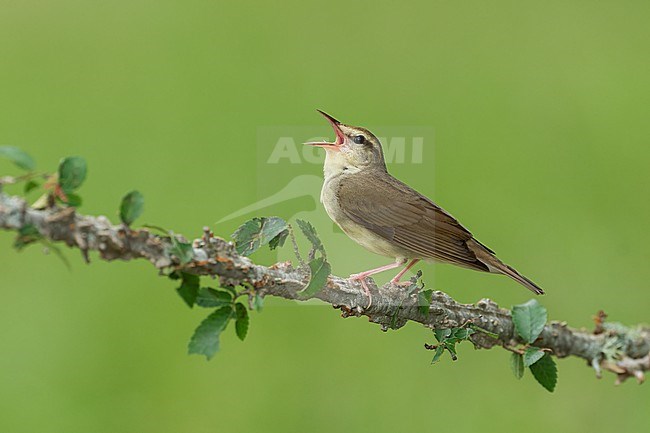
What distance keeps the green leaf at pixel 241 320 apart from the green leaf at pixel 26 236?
0.17 m

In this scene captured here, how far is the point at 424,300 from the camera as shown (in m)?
0.69

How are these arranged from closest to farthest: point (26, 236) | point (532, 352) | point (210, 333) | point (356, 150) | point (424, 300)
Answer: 1. point (26, 236)
2. point (210, 333)
3. point (424, 300)
4. point (532, 352)
5. point (356, 150)

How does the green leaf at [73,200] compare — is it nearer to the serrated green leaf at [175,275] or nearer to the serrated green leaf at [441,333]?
the serrated green leaf at [175,275]

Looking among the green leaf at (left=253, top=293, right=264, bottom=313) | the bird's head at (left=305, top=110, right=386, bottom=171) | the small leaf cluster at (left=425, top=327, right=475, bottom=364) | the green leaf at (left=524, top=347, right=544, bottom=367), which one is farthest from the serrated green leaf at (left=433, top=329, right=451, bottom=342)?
the bird's head at (left=305, top=110, right=386, bottom=171)

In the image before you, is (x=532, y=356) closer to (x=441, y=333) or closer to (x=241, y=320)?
(x=441, y=333)

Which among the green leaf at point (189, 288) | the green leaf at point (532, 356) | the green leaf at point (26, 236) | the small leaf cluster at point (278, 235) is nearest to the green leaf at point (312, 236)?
the small leaf cluster at point (278, 235)

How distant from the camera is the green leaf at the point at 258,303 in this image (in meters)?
0.54

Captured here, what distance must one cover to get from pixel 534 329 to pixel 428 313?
159 mm

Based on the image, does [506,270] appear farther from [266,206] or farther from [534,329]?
[266,206]

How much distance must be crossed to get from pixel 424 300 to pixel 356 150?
36 cm

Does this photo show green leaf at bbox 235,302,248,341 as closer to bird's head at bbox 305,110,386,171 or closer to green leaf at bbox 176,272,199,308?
green leaf at bbox 176,272,199,308

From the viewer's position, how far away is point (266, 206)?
76 cm

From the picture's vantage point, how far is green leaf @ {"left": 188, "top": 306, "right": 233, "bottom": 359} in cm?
53

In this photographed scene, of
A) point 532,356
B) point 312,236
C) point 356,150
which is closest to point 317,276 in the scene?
point 312,236
